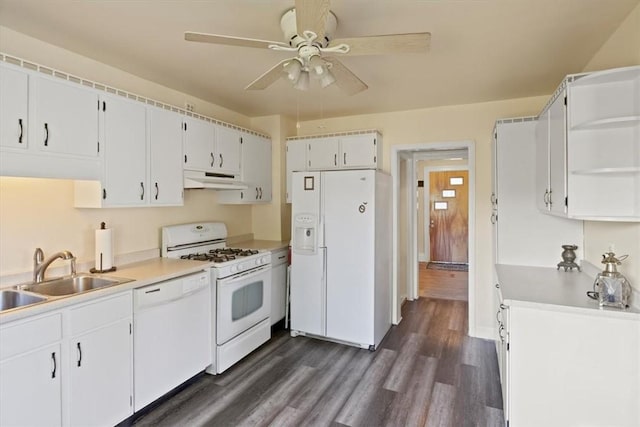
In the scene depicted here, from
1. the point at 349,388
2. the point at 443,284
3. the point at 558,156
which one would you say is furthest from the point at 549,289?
the point at 443,284

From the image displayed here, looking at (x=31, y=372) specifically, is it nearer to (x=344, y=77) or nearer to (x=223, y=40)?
(x=223, y=40)

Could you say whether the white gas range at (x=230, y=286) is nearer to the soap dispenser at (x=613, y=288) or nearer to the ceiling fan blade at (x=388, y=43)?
the ceiling fan blade at (x=388, y=43)

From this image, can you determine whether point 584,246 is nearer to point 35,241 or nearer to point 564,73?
point 564,73

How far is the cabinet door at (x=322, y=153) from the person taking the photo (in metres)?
4.07

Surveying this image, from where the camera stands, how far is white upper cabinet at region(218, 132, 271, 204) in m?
3.80

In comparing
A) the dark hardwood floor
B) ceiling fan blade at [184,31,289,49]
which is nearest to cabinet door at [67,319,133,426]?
the dark hardwood floor

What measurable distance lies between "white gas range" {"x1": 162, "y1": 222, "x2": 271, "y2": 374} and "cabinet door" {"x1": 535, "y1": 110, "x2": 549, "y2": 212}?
8.29 feet

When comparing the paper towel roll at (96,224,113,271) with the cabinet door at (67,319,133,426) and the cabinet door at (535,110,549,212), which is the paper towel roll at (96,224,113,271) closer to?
the cabinet door at (67,319,133,426)

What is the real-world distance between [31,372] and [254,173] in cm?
269

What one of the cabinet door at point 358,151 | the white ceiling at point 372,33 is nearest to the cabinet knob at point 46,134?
the white ceiling at point 372,33

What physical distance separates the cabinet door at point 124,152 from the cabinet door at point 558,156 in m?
2.93

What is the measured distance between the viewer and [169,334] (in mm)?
2488

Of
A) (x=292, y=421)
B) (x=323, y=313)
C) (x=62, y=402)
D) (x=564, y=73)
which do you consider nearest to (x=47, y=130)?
(x=62, y=402)

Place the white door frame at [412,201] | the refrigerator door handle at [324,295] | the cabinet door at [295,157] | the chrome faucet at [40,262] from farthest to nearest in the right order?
1. the cabinet door at [295,157]
2. the white door frame at [412,201]
3. the refrigerator door handle at [324,295]
4. the chrome faucet at [40,262]
